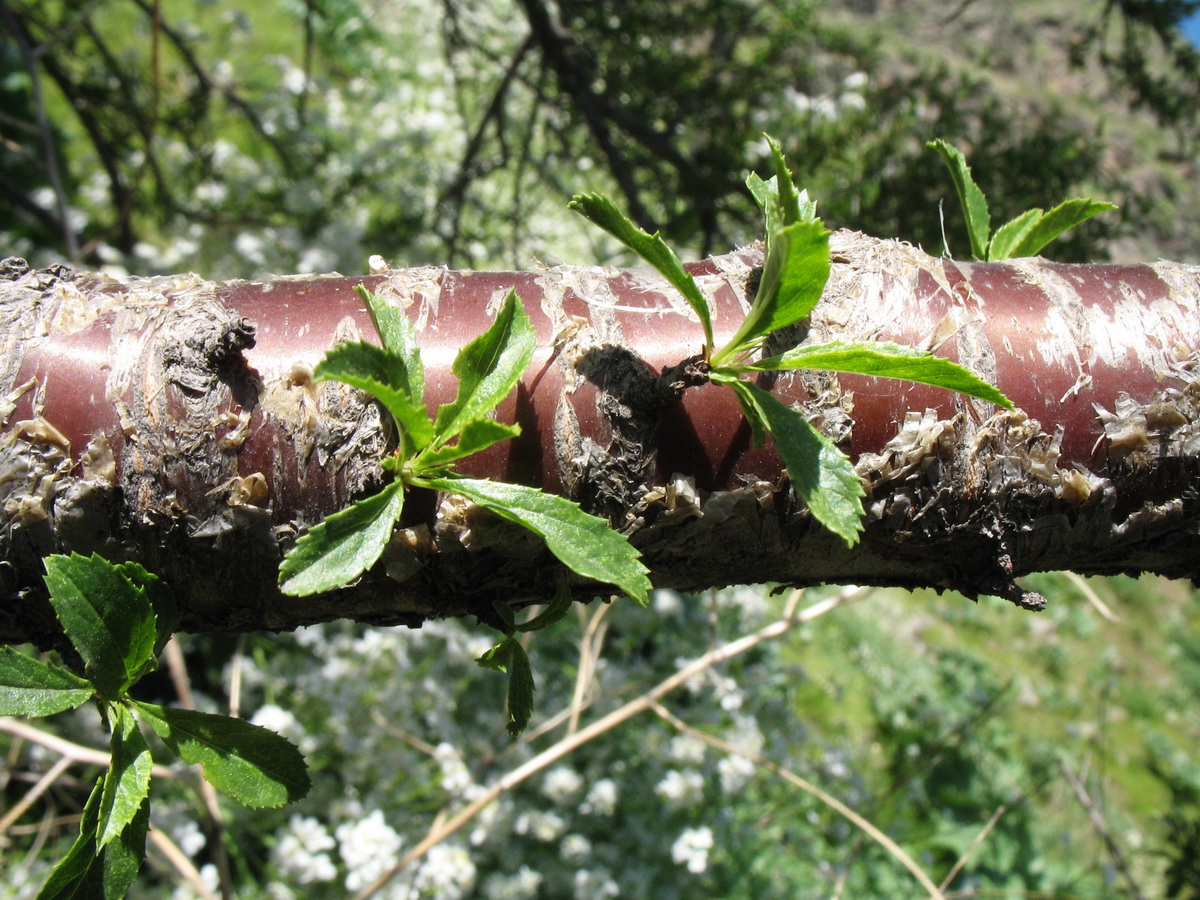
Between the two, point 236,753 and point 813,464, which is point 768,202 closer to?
point 813,464

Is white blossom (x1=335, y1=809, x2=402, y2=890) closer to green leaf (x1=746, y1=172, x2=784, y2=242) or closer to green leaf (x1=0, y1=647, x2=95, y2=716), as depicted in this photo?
green leaf (x1=0, y1=647, x2=95, y2=716)

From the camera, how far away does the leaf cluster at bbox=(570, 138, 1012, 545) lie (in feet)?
1.60

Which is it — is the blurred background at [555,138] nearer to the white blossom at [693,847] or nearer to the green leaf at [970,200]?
the green leaf at [970,200]

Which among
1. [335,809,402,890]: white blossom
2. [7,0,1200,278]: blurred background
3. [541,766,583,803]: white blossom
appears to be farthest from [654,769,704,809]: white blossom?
[7,0,1200,278]: blurred background

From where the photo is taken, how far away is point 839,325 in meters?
0.58

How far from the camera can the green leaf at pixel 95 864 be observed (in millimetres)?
511

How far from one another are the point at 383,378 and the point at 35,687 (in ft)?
0.99

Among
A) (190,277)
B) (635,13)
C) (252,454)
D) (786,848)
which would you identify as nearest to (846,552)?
(252,454)

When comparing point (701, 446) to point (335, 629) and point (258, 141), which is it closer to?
point (335, 629)

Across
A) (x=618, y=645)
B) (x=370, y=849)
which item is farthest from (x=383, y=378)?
(x=618, y=645)

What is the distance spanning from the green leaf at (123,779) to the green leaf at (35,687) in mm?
27

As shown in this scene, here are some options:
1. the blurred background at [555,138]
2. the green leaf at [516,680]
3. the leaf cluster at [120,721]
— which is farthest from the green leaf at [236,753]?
the blurred background at [555,138]

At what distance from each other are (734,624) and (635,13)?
4.94 ft

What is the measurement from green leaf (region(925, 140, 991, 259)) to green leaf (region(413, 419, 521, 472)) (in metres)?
0.46
